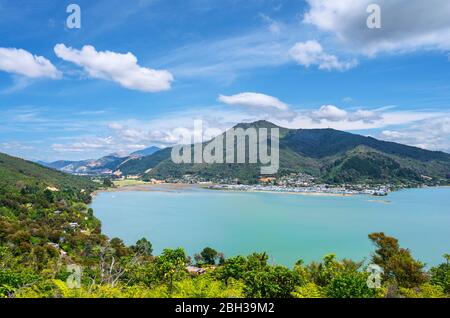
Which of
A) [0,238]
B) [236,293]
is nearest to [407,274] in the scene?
[236,293]

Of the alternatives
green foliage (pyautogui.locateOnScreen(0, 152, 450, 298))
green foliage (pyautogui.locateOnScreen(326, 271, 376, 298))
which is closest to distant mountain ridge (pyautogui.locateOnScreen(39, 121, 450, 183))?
green foliage (pyautogui.locateOnScreen(0, 152, 450, 298))

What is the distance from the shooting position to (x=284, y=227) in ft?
88.5

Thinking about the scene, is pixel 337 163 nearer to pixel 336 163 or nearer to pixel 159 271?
pixel 336 163

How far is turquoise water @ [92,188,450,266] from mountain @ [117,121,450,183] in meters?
37.9

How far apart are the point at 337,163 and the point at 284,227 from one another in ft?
209

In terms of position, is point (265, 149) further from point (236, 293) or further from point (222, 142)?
point (236, 293)

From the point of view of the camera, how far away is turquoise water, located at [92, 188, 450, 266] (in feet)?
68.5

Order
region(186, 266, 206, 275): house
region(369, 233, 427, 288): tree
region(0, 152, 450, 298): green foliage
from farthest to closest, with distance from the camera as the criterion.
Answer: region(186, 266, 206, 275): house < region(369, 233, 427, 288): tree < region(0, 152, 450, 298): green foliage

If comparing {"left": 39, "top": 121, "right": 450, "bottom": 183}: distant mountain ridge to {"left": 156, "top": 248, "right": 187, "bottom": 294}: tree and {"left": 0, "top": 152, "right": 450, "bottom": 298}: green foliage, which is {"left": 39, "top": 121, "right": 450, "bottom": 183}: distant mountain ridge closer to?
{"left": 0, "top": 152, "right": 450, "bottom": 298}: green foliage

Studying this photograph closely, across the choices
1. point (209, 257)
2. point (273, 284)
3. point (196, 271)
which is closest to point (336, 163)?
point (209, 257)

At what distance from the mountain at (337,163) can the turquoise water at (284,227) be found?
3790 centimetres

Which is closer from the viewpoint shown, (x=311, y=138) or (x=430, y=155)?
(x=430, y=155)

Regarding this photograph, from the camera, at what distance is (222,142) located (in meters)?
95.8
